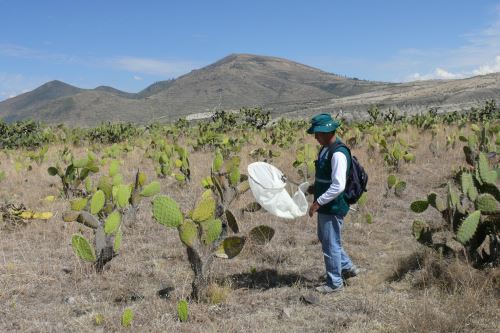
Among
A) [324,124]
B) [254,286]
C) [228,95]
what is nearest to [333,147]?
[324,124]

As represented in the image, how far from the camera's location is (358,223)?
17.7 feet

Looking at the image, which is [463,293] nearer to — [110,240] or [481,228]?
[481,228]

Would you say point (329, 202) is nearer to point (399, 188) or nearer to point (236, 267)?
point (236, 267)

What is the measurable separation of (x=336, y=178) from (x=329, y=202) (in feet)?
0.75

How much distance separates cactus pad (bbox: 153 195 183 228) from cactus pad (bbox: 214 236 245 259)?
46 centimetres

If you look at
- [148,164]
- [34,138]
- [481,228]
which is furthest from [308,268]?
[34,138]

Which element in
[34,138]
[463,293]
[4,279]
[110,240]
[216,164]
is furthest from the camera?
[34,138]

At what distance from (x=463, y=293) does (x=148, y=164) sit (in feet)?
25.7

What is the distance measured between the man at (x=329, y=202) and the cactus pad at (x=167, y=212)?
3.16ft

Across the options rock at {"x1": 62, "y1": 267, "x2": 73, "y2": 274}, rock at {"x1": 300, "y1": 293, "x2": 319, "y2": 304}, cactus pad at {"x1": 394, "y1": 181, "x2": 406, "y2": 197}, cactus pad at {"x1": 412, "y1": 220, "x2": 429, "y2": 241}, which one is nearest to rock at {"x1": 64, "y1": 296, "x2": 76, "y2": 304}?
rock at {"x1": 62, "y1": 267, "x2": 73, "y2": 274}

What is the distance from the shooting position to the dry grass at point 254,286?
3075 millimetres

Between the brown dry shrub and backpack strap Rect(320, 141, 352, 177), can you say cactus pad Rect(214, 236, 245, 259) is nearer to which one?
backpack strap Rect(320, 141, 352, 177)

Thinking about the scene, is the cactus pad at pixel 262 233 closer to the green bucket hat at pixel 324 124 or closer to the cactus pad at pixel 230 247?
the cactus pad at pixel 230 247

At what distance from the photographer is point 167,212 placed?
335 cm
